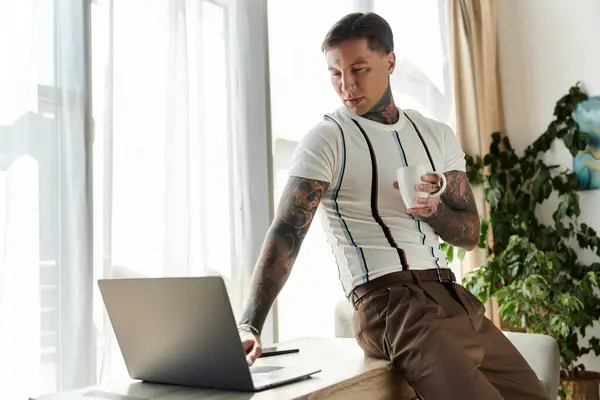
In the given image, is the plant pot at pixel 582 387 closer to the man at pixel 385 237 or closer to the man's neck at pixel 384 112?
the man at pixel 385 237

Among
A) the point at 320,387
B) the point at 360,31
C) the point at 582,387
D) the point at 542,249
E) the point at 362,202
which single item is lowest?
the point at 582,387

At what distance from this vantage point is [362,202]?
1.41m

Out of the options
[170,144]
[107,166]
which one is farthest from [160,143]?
[107,166]

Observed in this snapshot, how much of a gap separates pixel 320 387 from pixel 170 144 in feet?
3.81

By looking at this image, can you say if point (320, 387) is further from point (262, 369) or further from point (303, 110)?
point (303, 110)

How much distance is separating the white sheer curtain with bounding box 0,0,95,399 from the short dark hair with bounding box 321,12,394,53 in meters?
0.70

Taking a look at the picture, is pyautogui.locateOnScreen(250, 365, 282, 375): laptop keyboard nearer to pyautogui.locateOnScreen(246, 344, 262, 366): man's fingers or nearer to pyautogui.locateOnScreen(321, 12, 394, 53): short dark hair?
pyautogui.locateOnScreen(246, 344, 262, 366): man's fingers

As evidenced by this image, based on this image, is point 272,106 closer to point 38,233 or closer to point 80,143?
point 80,143

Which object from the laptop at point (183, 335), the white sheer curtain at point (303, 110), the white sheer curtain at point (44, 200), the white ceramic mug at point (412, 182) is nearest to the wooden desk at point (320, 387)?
the laptop at point (183, 335)

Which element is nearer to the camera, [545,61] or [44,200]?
[44,200]

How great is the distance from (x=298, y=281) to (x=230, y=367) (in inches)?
58.6

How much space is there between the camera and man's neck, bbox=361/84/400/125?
1.53m

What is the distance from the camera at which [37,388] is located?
1670 mm

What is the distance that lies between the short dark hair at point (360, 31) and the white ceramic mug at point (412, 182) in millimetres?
363
